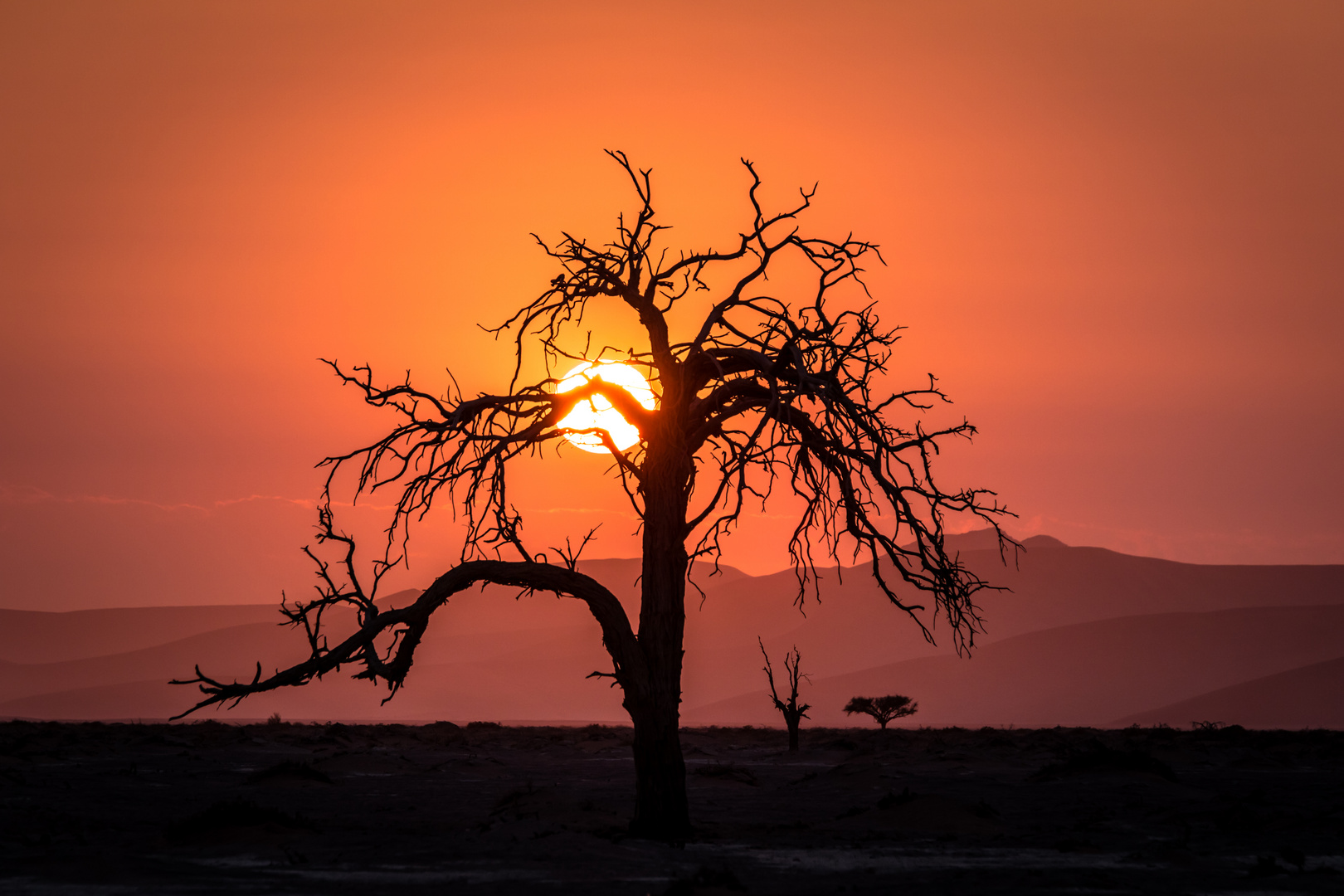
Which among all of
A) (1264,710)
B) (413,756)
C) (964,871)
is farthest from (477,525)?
(1264,710)

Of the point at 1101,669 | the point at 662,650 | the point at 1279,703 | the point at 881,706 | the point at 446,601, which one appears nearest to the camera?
the point at 446,601

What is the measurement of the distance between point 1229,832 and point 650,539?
8.70 metres

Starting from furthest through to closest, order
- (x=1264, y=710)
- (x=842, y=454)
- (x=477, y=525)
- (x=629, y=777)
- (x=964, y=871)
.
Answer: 1. (x=1264, y=710)
2. (x=629, y=777)
3. (x=477, y=525)
4. (x=842, y=454)
5. (x=964, y=871)

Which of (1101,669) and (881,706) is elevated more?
(1101,669)

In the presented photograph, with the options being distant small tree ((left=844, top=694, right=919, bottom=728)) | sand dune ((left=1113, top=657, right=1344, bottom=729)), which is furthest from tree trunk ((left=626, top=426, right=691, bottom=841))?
sand dune ((left=1113, top=657, right=1344, bottom=729))

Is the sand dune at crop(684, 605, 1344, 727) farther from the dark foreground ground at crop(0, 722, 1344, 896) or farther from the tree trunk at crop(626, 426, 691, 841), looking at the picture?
the tree trunk at crop(626, 426, 691, 841)

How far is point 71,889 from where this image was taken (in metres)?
10.5

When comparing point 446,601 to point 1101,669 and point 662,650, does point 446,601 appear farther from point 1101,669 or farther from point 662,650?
point 1101,669

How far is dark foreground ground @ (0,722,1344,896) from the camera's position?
36.1 feet

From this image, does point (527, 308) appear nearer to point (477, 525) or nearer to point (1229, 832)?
point (477, 525)

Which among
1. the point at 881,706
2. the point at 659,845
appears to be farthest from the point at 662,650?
the point at 881,706

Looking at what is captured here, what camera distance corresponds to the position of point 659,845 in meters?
13.1

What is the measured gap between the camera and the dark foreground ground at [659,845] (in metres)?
11.0

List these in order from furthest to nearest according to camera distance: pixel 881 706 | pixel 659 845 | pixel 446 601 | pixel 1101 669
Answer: pixel 1101 669 < pixel 881 706 < pixel 446 601 < pixel 659 845
